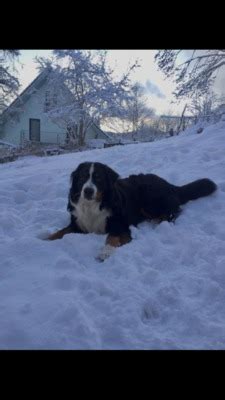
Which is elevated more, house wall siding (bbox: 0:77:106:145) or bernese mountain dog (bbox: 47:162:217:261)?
bernese mountain dog (bbox: 47:162:217:261)

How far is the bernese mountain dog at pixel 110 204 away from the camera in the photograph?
196 inches

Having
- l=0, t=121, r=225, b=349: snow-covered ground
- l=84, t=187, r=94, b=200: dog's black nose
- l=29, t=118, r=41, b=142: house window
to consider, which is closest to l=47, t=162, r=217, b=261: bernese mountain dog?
l=84, t=187, r=94, b=200: dog's black nose

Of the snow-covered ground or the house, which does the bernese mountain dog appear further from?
the house

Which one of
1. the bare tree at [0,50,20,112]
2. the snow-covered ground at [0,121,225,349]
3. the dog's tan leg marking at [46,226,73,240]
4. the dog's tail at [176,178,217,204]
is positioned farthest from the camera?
the bare tree at [0,50,20,112]

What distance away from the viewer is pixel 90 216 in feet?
16.8

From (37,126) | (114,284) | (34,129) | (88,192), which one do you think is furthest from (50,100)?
(114,284)

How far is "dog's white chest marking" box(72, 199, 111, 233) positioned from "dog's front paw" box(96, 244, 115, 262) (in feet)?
2.50

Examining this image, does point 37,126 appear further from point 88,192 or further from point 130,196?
point 88,192

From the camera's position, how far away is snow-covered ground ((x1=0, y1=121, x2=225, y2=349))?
2791mm

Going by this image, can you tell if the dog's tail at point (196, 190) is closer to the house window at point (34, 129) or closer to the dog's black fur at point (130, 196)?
the dog's black fur at point (130, 196)
